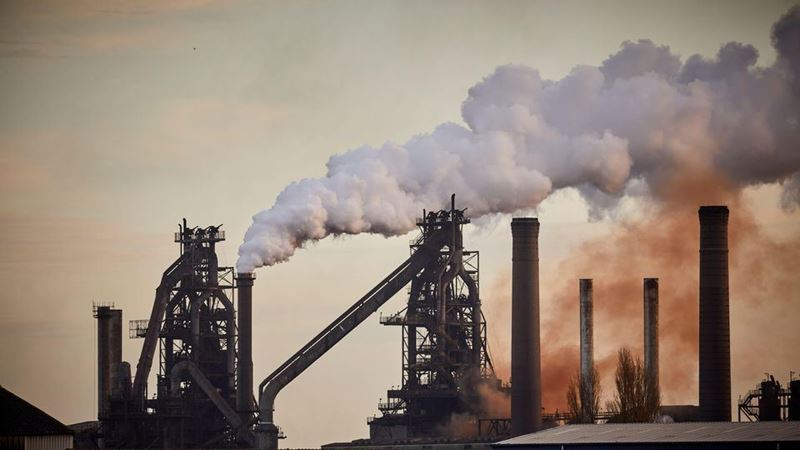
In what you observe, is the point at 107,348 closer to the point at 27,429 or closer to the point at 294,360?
the point at 294,360

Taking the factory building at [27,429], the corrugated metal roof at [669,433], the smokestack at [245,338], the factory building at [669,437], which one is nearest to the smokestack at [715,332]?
the corrugated metal roof at [669,433]

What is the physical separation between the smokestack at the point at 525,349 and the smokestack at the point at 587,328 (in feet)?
10.5

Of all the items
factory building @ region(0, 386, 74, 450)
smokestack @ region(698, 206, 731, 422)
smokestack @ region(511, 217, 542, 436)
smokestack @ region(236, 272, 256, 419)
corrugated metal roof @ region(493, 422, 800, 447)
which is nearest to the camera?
corrugated metal roof @ region(493, 422, 800, 447)

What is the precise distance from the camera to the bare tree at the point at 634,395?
9946cm

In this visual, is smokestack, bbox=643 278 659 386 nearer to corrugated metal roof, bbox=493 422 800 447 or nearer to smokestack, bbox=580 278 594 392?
smokestack, bbox=580 278 594 392

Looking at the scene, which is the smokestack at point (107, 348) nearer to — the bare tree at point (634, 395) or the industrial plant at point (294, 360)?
the industrial plant at point (294, 360)

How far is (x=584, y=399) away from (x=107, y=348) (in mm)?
28435

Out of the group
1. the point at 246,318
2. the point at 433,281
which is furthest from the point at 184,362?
the point at 433,281

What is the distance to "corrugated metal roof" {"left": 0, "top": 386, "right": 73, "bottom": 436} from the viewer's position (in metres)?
85.1

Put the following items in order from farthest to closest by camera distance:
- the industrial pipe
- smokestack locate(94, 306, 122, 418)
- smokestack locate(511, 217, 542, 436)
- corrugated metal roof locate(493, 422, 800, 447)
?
smokestack locate(94, 306, 122, 418) < the industrial pipe < smokestack locate(511, 217, 542, 436) < corrugated metal roof locate(493, 422, 800, 447)

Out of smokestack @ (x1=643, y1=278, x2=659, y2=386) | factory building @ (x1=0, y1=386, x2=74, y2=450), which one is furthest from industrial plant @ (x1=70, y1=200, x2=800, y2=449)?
factory building @ (x1=0, y1=386, x2=74, y2=450)

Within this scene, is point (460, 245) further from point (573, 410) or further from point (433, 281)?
point (573, 410)

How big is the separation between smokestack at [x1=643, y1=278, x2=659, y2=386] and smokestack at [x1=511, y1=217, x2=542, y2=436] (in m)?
5.78

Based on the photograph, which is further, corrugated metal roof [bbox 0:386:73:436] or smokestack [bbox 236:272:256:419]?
smokestack [bbox 236:272:256:419]
